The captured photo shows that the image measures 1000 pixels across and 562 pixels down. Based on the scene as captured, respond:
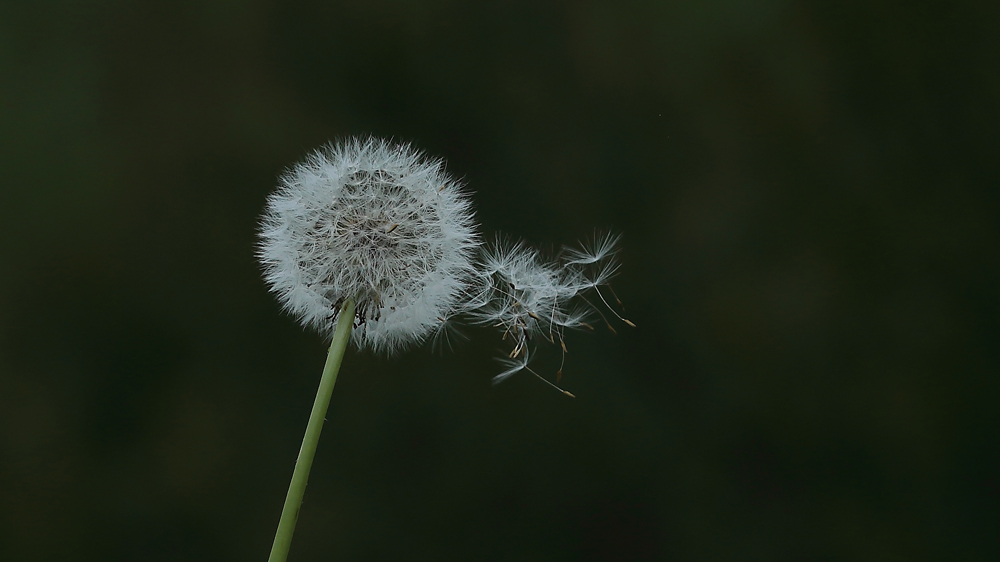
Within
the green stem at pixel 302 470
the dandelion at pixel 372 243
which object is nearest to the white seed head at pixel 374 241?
the dandelion at pixel 372 243

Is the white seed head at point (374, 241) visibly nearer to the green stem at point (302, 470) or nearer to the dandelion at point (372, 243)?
the dandelion at point (372, 243)

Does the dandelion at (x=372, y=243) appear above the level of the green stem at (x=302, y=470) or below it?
above

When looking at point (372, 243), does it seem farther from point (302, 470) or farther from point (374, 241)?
point (302, 470)

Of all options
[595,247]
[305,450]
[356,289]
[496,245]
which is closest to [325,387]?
[305,450]

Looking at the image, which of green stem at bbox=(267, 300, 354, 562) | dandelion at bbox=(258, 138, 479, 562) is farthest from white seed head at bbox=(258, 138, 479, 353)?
green stem at bbox=(267, 300, 354, 562)

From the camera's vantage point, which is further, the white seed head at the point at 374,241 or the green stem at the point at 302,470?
the white seed head at the point at 374,241

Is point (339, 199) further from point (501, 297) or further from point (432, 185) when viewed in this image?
point (501, 297)

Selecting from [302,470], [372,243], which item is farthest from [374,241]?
[302,470]

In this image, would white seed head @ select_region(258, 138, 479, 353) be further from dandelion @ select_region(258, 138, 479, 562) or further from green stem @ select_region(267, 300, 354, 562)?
green stem @ select_region(267, 300, 354, 562)
